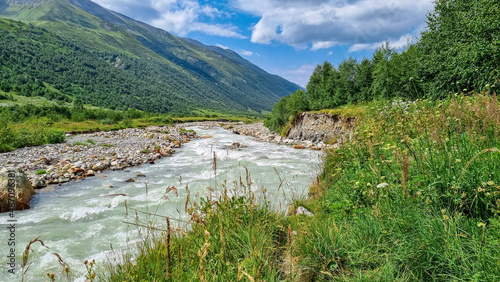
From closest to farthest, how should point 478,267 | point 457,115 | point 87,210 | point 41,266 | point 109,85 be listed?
1. point 478,267
2. point 457,115
3. point 41,266
4. point 87,210
5. point 109,85

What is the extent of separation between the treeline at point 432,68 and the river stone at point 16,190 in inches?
497

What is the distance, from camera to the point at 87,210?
28.0ft

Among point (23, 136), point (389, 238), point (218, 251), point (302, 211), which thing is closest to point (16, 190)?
point (218, 251)

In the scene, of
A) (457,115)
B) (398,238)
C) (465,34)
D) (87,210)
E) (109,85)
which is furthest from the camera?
(109,85)

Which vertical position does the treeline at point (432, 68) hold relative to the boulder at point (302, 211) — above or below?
above

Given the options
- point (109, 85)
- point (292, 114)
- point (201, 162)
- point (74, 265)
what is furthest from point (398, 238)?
point (109, 85)

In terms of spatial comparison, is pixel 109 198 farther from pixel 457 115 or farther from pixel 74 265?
pixel 457 115

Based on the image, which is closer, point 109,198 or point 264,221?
point 264,221

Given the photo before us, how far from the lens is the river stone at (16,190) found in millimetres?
8191

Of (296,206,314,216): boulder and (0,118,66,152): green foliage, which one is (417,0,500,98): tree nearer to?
(296,206,314,216): boulder

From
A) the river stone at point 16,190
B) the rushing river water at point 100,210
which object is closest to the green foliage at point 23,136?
the rushing river water at point 100,210

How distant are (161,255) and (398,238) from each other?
3184 mm

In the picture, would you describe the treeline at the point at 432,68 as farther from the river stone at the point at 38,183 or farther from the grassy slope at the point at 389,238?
the river stone at the point at 38,183

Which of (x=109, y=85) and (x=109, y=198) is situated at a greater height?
(x=109, y=85)
